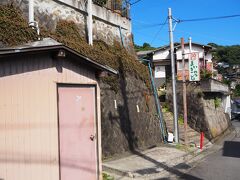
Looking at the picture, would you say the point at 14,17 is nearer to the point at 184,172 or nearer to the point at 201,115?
the point at 184,172

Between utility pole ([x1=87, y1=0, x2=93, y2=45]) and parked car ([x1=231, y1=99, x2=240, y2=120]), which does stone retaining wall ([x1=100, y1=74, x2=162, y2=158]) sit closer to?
utility pole ([x1=87, y1=0, x2=93, y2=45])

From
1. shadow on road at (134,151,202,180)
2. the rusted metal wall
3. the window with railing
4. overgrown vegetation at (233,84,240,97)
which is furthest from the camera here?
overgrown vegetation at (233,84,240,97)

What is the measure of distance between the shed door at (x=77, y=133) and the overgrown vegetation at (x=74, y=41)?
260 centimetres

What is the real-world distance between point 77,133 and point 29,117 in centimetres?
142

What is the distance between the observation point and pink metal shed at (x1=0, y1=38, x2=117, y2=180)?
6.94 m

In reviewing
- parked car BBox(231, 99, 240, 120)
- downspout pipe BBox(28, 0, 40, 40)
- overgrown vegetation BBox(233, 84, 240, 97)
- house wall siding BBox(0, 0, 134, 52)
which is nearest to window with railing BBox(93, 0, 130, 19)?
house wall siding BBox(0, 0, 134, 52)

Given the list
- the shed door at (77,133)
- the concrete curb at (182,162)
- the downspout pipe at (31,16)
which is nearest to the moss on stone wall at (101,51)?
the downspout pipe at (31,16)

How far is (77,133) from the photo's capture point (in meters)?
8.27

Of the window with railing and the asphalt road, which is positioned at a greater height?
the window with railing

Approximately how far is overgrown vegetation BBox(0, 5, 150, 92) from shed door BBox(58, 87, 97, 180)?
2600 millimetres

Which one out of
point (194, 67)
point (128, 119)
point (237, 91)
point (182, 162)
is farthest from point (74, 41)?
point (237, 91)

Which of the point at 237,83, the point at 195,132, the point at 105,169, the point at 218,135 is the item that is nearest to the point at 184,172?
the point at 105,169

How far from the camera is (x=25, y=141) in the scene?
712cm

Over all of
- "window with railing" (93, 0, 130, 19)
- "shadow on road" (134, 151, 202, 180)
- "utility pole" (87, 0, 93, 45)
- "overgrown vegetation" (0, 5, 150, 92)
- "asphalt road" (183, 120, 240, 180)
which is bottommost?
"asphalt road" (183, 120, 240, 180)
